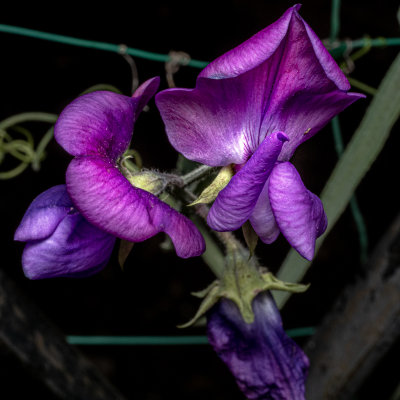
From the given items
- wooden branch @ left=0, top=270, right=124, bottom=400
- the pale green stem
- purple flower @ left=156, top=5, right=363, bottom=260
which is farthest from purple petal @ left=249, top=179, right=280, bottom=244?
wooden branch @ left=0, top=270, right=124, bottom=400

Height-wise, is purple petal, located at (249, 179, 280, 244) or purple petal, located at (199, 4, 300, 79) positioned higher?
purple petal, located at (199, 4, 300, 79)

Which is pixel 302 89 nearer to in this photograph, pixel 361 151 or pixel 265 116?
pixel 265 116

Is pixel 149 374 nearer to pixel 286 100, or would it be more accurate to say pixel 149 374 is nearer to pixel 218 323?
pixel 218 323

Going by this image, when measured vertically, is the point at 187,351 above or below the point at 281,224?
below

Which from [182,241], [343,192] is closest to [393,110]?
[343,192]

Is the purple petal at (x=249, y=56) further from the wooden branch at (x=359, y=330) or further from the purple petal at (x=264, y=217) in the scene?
the wooden branch at (x=359, y=330)

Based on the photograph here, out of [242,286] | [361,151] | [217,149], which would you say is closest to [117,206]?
[217,149]

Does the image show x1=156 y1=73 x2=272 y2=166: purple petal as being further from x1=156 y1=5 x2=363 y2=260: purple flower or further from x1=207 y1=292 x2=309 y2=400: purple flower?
x1=207 y1=292 x2=309 y2=400: purple flower
